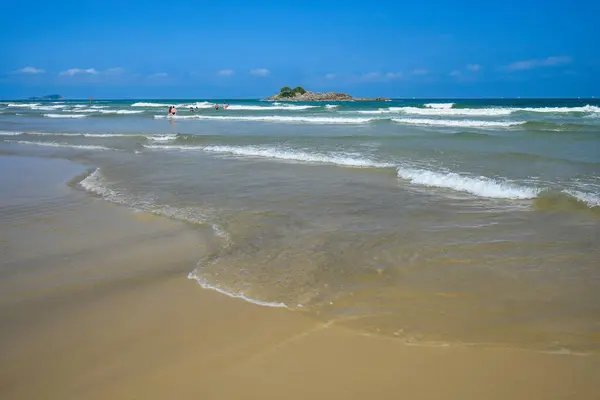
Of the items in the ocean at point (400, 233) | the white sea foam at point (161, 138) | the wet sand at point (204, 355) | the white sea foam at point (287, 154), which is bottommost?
the wet sand at point (204, 355)

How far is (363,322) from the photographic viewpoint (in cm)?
297

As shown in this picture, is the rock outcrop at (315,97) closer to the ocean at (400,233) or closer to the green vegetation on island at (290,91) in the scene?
the green vegetation on island at (290,91)

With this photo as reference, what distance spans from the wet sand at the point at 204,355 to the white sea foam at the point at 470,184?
15.4 feet

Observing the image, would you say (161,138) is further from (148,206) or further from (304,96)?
(304,96)

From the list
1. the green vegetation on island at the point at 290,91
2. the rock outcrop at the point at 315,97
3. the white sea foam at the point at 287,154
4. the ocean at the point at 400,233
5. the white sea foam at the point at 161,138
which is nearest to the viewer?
the ocean at the point at 400,233

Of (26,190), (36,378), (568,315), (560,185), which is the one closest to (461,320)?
(568,315)

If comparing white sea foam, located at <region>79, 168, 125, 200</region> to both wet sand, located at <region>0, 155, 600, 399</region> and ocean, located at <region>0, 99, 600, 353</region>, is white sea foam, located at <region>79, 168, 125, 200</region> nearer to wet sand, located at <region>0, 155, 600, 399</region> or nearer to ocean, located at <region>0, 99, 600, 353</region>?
ocean, located at <region>0, 99, 600, 353</region>

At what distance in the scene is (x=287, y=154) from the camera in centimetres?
1199

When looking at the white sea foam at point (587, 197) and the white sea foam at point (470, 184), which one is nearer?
the white sea foam at point (587, 197)

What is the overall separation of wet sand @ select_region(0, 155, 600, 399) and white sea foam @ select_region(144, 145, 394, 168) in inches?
278

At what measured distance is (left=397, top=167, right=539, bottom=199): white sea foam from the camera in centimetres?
676

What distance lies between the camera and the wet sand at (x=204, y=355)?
2.28m

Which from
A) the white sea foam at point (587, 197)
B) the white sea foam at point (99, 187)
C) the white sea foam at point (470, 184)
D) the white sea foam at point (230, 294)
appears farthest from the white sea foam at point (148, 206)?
the white sea foam at point (587, 197)

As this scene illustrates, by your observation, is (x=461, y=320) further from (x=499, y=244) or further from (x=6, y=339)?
→ (x=6, y=339)
